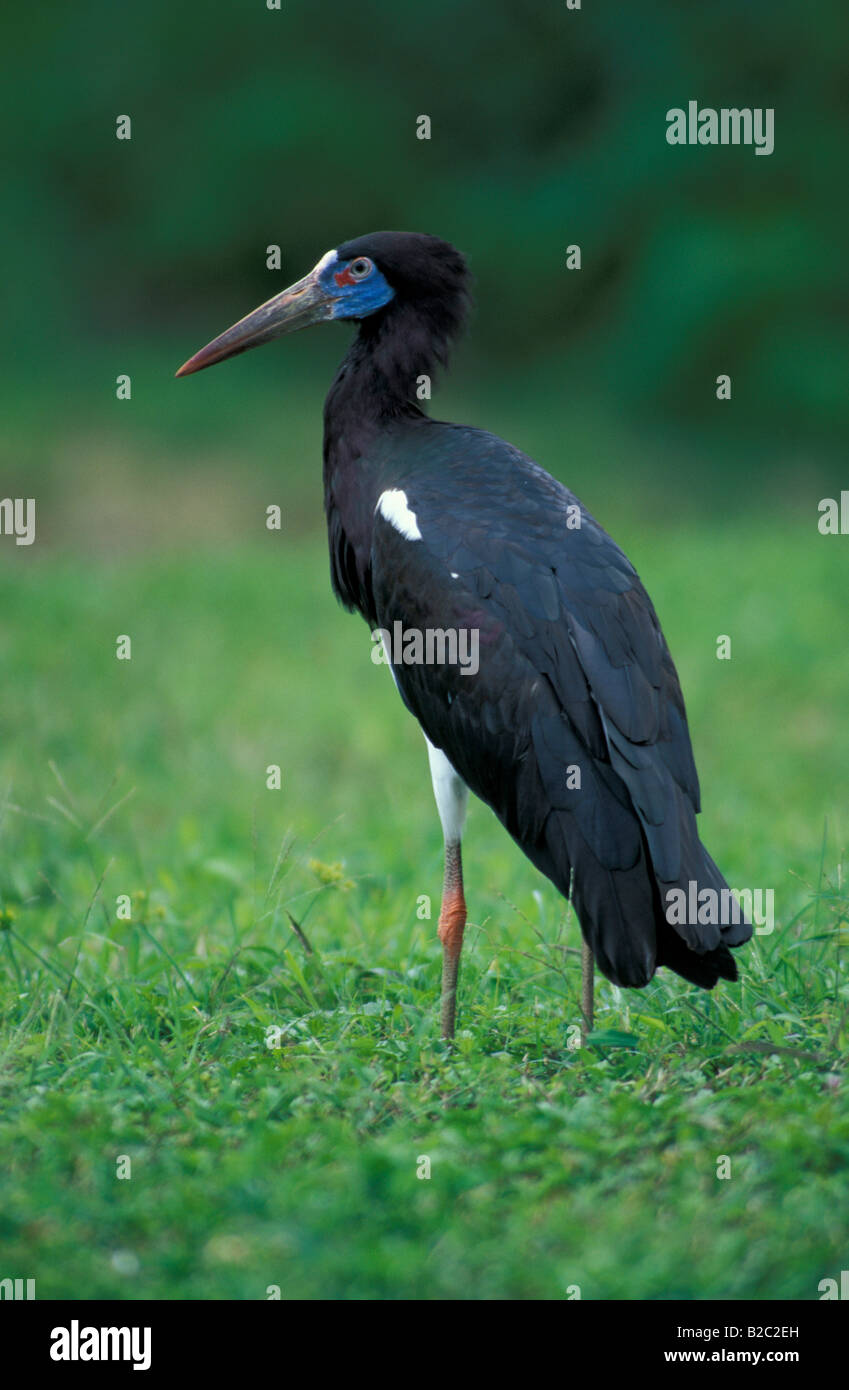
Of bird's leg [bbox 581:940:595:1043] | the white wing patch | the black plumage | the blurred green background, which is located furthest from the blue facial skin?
bird's leg [bbox 581:940:595:1043]

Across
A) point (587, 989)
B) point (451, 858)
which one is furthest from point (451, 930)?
point (587, 989)

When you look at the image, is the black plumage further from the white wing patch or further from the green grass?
the green grass

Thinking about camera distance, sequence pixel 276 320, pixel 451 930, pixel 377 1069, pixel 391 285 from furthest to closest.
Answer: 1. pixel 276 320
2. pixel 391 285
3. pixel 451 930
4. pixel 377 1069

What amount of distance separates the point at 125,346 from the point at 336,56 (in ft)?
11.5

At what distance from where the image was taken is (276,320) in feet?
13.5

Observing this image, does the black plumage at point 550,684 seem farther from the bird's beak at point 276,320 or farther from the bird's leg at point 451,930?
the bird's beak at point 276,320

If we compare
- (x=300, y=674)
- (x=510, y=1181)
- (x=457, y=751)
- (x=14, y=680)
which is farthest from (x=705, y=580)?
(x=510, y=1181)

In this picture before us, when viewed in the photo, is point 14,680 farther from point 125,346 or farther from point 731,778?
point 125,346

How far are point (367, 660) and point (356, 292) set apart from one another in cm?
417

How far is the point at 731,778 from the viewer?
641 centimetres

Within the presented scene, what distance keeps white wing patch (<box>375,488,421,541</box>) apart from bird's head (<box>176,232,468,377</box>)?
543 millimetres

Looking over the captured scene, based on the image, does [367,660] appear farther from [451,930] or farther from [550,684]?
[550,684]

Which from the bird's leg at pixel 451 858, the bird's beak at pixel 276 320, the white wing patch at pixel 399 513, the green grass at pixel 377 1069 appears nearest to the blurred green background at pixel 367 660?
the green grass at pixel 377 1069
